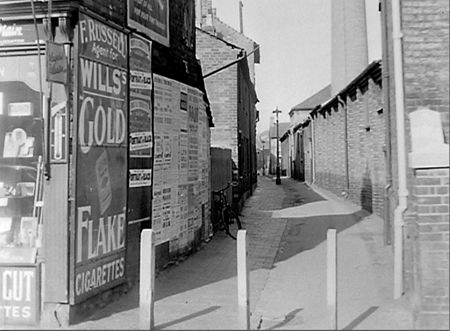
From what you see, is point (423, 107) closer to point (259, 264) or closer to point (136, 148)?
point (136, 148)

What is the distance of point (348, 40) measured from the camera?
3675 cm

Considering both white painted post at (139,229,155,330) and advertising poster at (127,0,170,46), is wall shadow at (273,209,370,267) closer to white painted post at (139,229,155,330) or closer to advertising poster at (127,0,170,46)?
advertising poster at (127,0,170,46)

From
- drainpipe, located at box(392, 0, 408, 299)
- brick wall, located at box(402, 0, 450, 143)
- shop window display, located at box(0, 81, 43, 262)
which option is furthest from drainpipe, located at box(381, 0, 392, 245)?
shop window display, located at box(0, 81, 43, 262)

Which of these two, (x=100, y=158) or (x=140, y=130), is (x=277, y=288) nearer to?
(x=140, y=130)

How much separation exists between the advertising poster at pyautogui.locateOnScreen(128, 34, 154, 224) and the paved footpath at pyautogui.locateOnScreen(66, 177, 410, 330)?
4.10 ft

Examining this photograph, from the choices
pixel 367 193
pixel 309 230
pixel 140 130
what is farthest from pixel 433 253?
pixel 367 193

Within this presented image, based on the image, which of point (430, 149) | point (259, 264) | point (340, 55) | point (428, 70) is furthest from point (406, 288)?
point (340, 55)

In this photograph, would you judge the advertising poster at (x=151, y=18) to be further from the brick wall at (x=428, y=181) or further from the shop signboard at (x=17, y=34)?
the brick wall at (x=428, y=181)

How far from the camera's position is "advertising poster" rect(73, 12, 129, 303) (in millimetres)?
6379

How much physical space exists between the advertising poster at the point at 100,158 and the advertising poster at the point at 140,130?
28cm

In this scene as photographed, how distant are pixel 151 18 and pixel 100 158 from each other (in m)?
3.12

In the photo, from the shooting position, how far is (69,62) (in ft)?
20.6

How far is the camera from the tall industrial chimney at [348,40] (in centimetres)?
3631

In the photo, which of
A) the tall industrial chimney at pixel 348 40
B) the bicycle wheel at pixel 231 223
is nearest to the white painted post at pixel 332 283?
the bicycle wheel at pixel 231 223
